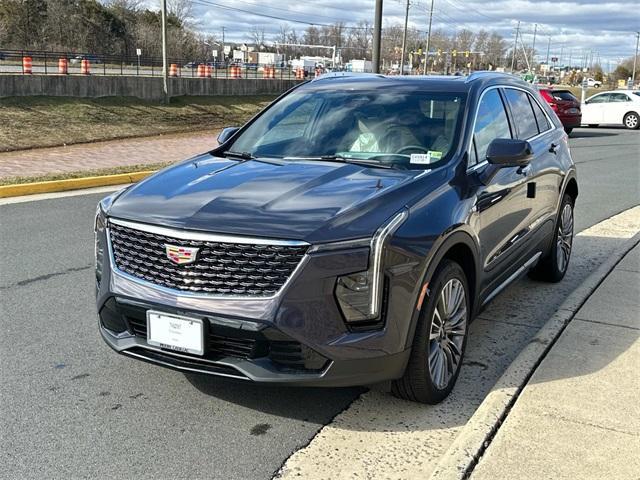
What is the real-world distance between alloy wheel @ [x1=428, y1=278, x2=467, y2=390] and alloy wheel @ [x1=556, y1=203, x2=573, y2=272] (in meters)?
2.54

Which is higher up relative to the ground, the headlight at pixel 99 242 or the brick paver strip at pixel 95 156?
the headlight at pixel 99 242

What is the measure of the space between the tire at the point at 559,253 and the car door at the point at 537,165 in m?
0.30

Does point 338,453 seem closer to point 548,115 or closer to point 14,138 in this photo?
point 548,115

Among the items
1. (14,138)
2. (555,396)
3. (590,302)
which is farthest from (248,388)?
(14,138)

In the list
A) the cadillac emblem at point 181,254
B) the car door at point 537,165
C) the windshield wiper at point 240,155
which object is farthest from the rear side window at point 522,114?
the cadillac emblem at point 181,254

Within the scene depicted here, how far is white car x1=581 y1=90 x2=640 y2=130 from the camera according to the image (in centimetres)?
2920

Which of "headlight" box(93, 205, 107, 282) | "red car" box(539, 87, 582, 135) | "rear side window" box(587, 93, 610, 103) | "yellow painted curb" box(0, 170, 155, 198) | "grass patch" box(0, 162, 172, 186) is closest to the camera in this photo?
"headlight" box(93, 205, 107, 282)

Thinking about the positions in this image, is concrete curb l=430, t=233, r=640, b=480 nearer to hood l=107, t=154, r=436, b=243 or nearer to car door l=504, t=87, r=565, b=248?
car door l=504, t=87, r=565, b=248

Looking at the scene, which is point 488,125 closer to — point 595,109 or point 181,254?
point 181,254

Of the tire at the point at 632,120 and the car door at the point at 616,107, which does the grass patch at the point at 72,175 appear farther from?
the tire at the point at 632,120

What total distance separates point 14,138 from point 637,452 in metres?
19.8

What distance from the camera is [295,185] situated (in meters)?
3.56

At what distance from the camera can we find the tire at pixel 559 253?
5.97m

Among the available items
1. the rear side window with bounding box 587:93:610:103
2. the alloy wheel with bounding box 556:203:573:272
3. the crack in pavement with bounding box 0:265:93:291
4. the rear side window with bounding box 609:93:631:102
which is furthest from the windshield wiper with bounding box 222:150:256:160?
the rear side window with bounding box 609:93:631:102
